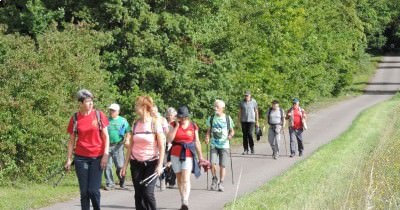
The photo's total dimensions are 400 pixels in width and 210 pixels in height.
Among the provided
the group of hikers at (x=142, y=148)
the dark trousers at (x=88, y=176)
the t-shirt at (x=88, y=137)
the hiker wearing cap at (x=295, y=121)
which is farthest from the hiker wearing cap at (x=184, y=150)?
the hiker wearing cap at (x=295, y=121)

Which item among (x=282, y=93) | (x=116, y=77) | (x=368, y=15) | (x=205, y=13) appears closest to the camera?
(x=116, y=77)

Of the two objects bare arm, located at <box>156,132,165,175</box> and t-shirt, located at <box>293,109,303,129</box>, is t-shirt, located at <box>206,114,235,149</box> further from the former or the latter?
t-shirt, located at <box>293,109,303,129</box>

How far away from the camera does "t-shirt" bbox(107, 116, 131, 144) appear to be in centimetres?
1454

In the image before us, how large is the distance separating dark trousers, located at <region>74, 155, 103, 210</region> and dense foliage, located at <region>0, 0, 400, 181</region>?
5.39 meters

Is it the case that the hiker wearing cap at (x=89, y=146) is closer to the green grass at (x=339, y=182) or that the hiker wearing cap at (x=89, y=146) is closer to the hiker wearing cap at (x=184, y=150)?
the green grass at (x=339, y=182)

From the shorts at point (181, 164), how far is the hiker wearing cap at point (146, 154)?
1.59 meters

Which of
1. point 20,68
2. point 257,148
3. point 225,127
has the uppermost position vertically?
point 20,68

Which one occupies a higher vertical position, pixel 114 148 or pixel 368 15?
pixel 368 15

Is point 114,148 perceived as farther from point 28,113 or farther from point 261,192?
point 261,192

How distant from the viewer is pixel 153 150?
10445 millimetres

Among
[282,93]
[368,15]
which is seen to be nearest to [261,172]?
[282,93]

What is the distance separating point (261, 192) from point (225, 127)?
1.85 m

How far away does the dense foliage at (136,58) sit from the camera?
15.8m

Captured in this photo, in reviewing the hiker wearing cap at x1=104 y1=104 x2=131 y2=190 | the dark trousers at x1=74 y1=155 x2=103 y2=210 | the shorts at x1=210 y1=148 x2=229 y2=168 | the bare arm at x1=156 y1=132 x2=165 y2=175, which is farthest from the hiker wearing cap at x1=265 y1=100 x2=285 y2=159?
the dark trousers at x1=74 y1=155 x2=103 y2=210
